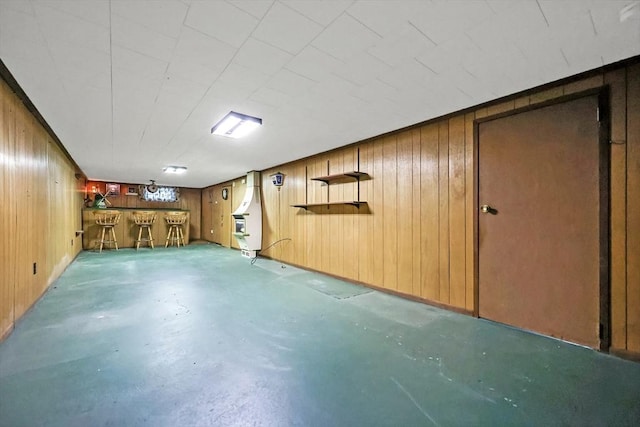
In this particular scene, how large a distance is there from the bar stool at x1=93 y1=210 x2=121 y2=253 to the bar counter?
14 cm

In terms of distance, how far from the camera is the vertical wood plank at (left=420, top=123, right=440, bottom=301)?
3037mm

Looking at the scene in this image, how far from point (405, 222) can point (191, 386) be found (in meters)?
2.76

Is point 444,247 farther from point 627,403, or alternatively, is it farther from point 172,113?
point 172,113

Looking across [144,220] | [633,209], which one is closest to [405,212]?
[633,209]

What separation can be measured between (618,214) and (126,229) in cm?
1067

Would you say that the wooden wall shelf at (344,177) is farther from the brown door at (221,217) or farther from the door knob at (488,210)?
the brown door at (221,217)

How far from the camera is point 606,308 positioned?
77.9 inches

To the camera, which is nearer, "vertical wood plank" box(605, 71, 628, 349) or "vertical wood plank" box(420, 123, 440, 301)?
"vertical wood plank" box(605, 71, 628, 349)

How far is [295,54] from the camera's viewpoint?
1.81m

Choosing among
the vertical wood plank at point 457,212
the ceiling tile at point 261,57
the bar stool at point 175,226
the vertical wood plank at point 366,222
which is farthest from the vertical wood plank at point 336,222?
the bar stool at point 175,226

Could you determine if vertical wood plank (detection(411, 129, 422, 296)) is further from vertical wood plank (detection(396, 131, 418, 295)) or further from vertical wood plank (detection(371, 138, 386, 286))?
vertical wood plank (detection(371, 138, 386, 286))

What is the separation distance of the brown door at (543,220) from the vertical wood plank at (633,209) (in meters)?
0.15

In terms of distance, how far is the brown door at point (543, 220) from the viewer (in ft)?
6.82

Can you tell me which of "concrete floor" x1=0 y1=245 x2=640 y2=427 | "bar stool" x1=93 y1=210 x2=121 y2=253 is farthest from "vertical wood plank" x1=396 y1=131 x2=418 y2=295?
"bar stool" x1=93 y1=210 x2=121 y2=253
